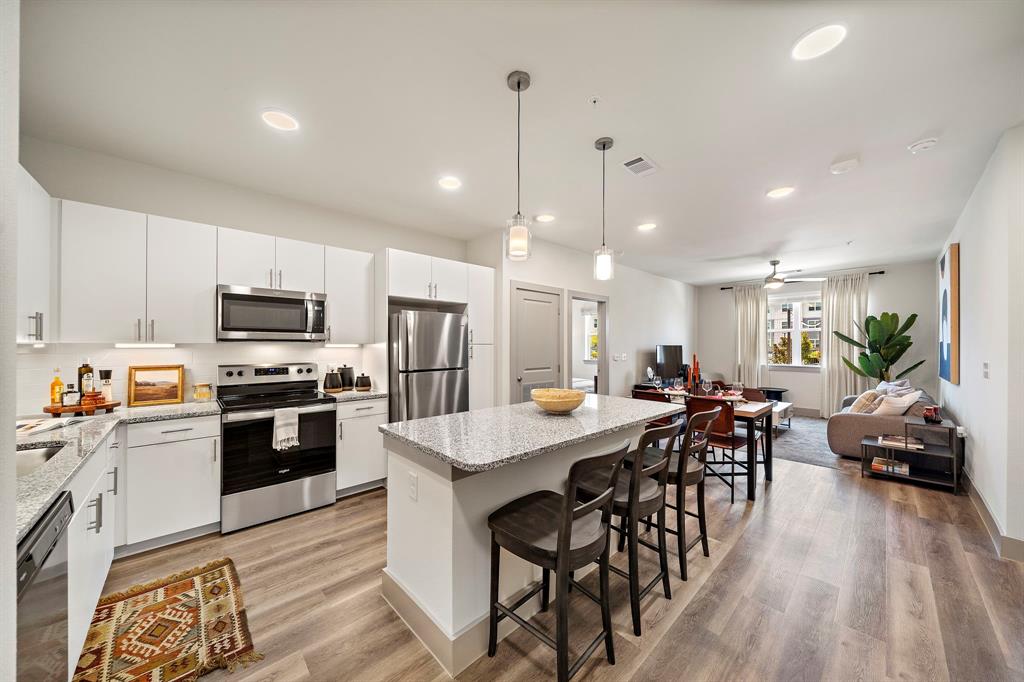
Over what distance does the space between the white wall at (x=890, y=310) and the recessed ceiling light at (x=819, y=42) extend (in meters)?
6.80

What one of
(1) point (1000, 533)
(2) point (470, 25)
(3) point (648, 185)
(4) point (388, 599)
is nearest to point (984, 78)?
(3) point (648, 185)

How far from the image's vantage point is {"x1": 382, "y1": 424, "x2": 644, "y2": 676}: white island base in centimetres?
168

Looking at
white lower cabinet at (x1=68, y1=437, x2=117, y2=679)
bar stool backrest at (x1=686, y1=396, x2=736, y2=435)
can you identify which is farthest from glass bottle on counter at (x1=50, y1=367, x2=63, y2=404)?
bar stool backrest at (x1=686, y1=396, x2=736, y2=435)

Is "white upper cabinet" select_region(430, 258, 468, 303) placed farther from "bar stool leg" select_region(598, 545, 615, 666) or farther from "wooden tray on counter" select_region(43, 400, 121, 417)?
"bar stool leg" select_region(598, 545, 615, 666)

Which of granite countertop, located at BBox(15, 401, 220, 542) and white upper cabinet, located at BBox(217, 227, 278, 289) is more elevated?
white upper cabinet, located at BBox(217, 227, 278, 289)

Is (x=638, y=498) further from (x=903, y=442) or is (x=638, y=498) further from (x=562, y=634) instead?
(x=903, y=442)

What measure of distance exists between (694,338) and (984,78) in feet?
23.5

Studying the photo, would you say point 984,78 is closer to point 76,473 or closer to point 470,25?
point 470,25

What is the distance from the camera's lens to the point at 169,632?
1.85 m

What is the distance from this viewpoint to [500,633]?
1839 millimetres

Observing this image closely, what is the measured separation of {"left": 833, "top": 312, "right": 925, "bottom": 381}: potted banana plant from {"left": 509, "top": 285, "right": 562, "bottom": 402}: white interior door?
197 inches

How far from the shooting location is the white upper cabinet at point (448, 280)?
400cm

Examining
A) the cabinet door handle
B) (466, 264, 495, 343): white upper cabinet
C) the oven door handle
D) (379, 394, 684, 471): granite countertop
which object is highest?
(466, 264, 495, 343): white upper cabinet

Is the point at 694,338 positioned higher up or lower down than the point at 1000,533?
higher up
